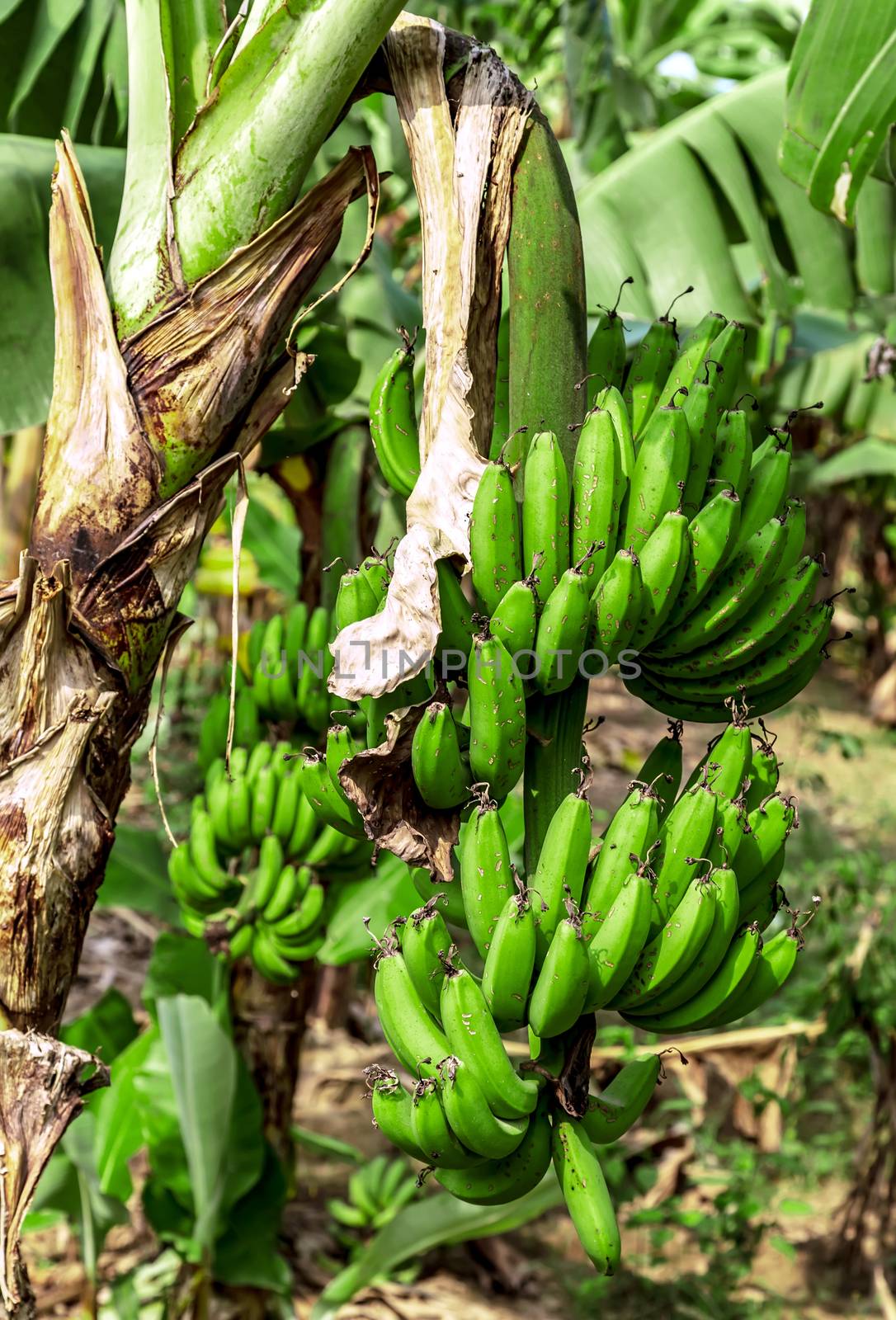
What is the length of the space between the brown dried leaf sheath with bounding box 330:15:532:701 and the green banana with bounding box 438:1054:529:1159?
37 cm

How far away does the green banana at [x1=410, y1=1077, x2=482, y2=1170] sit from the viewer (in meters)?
1.04

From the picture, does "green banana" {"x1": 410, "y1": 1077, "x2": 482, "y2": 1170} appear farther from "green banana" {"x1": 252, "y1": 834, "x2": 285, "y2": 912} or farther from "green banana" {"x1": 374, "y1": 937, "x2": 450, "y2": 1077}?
"green banana" {"x1": 252, "y1": 834, "x2": 285, "y2": 912}

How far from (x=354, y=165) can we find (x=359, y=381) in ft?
4.06

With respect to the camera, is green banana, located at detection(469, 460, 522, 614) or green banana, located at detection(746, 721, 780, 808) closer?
green banana, located at detection(469, 460, 522, 614)

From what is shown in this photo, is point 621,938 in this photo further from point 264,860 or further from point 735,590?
point 264,860

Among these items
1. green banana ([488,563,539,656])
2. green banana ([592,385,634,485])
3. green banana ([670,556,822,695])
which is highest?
green banana ([592,385,634,485])

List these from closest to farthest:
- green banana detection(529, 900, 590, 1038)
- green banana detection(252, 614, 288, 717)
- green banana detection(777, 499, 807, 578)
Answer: green banana detection(529, 900, 590, 1038), green banana detection(777, 499, 807, 578), green banana detection(252, 614, 288, 717)

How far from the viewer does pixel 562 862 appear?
3.63 feet

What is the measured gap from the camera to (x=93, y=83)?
88.4 inches

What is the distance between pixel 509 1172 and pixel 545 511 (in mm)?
667

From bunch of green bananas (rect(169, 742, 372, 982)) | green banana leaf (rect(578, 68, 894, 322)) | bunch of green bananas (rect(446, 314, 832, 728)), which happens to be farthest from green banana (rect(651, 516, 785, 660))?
bunch of green bananas (rect(169, 742, 372, 982))

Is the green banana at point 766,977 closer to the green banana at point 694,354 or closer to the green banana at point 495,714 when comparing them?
the green banana at point 495,714

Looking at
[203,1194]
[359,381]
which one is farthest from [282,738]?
[203,1194]

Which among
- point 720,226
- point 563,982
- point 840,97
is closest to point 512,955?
point 563,982
